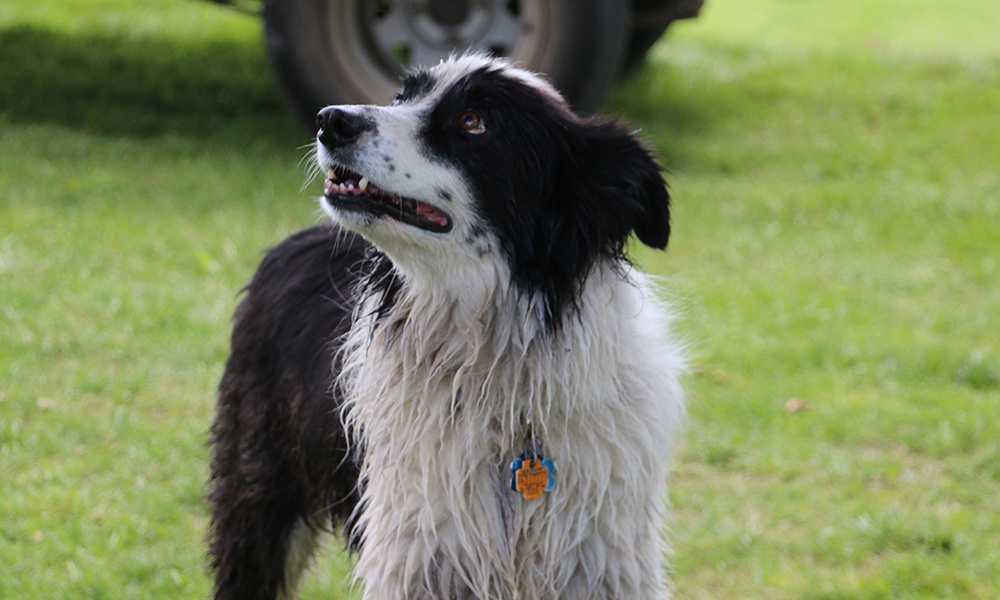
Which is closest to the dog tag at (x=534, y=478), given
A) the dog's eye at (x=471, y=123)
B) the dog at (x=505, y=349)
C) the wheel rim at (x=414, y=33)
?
the dog at (x=505, y=349)

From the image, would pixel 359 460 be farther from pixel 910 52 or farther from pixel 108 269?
pixel 910 52

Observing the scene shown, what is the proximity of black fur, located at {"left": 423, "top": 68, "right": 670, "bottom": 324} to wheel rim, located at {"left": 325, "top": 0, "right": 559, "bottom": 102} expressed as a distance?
4355mm

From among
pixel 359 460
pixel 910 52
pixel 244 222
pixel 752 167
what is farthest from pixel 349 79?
pixel 910 52

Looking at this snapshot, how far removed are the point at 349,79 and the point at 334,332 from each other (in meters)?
4.14

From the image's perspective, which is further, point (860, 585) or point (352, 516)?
point (860, 585)

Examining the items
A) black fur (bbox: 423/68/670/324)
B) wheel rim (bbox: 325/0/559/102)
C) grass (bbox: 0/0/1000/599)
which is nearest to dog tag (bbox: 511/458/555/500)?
black fur (bbox: 423/68/670/324)

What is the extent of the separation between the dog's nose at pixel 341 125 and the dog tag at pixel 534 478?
0.82 meters

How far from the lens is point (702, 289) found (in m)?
6.18

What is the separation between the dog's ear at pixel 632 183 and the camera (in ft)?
9.16

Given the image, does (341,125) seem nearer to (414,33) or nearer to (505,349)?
(505,349)

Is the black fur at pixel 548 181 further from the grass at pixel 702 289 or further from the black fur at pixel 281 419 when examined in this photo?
the grass at pixel 702 289

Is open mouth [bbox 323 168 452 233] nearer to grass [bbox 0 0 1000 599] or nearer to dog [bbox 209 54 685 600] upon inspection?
dog [bbox 209 54 685 600]

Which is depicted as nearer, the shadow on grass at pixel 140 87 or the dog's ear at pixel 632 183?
A: the dog's ear at pixel 632 183

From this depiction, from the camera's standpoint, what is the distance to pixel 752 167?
8039 millimetres
